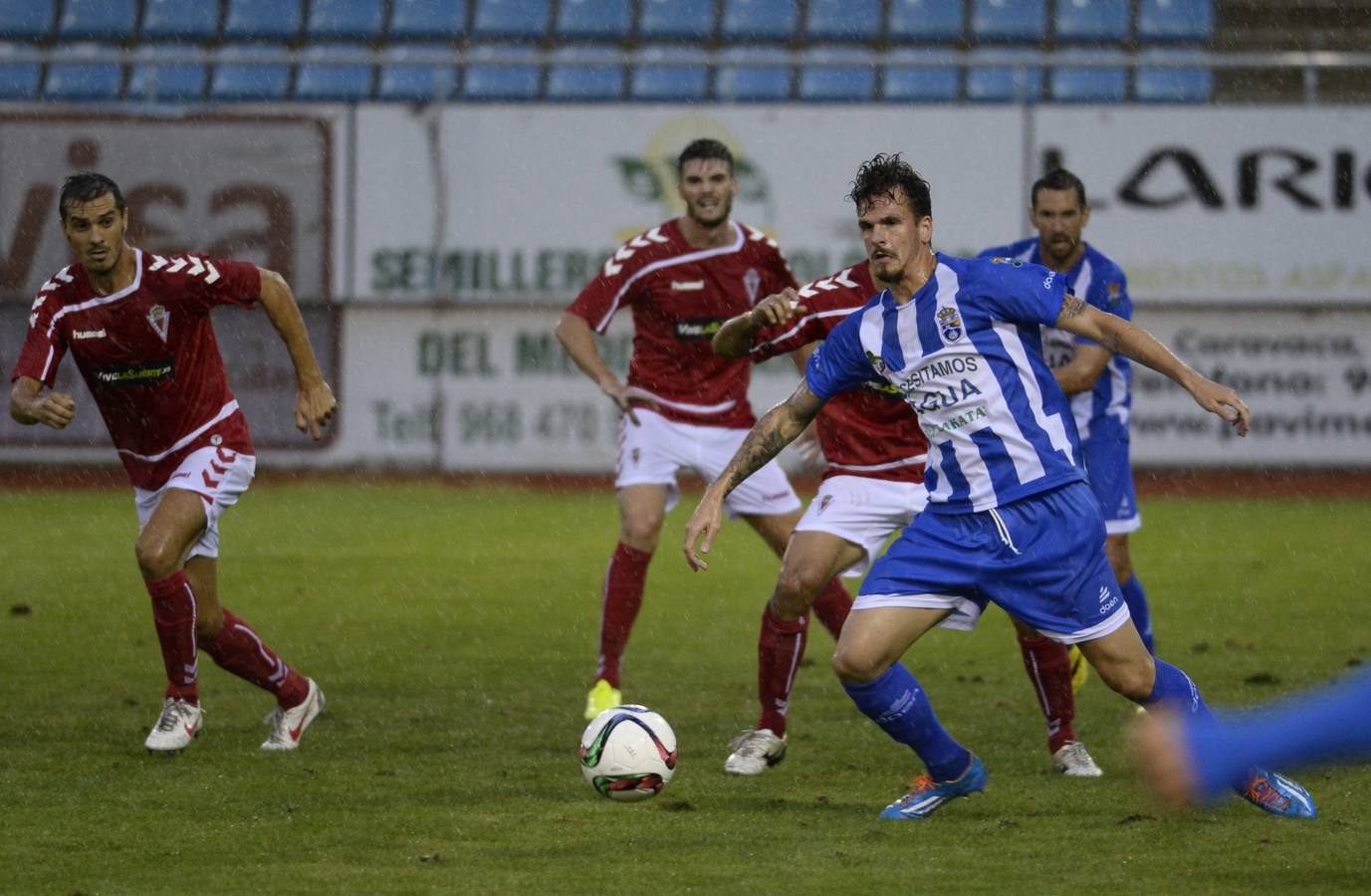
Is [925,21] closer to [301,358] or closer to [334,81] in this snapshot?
[334,81]

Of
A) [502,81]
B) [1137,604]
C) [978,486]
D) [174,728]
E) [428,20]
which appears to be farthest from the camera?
[428,20]

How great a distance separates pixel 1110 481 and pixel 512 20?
12.6 metres

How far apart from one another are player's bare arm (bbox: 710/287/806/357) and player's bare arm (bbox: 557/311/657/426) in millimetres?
1389

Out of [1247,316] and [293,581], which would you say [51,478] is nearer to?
[293,581]

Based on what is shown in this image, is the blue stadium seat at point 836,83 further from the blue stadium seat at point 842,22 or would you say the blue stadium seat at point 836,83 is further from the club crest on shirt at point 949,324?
the club crest on shirt at point 949,324

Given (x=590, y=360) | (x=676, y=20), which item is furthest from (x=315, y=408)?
(x=676, y=20)

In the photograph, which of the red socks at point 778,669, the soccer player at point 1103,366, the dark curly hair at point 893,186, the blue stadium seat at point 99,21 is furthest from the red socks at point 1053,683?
the blue stadium seat at point 99,21

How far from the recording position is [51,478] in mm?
16922

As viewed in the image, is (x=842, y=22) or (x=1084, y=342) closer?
(x=1084, y=342)

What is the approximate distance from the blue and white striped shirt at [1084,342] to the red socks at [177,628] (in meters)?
3.30

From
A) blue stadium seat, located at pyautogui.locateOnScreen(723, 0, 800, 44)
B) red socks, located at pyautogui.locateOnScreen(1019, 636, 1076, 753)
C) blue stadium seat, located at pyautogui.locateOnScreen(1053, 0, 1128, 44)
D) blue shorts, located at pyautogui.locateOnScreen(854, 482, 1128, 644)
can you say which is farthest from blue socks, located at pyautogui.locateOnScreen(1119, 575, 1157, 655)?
blue stadium seat, located at pyautogui.locateOnScreen(723, 0, 800, 44)

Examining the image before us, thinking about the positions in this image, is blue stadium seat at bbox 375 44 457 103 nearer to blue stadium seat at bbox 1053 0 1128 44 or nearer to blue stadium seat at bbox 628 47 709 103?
blue stadium seat at bbox 628 47 709 103

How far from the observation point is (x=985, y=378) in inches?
216

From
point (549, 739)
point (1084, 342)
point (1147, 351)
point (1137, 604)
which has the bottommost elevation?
point (549, 739)
